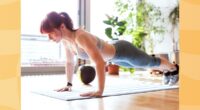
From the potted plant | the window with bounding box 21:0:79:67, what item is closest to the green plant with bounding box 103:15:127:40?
the potted plant

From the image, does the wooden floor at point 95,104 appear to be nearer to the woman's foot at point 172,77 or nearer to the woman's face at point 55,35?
the woman's face at point 55,35

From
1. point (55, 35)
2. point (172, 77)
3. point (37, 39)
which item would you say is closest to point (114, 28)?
point (37, 39)

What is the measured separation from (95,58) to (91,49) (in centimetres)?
7

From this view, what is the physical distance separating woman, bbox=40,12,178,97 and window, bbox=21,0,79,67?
1.80 metres

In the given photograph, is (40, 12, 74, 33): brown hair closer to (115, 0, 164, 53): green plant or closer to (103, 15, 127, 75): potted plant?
(103, 15, 127, 75): potted plant

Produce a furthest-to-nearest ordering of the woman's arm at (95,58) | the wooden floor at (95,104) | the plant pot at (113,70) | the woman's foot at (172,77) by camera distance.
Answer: the plant pot at (113,70)
the woman's foot at (172,77)
the woman's arm at (95,58)
the wooden floor at (95,104)

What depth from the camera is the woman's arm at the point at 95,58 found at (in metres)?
1.95

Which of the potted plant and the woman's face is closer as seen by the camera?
the woman's face

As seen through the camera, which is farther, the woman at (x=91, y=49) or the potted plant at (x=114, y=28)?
the potted plant at (x=114, y=28)

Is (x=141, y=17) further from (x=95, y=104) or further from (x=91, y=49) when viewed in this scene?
(x=95, y=104)

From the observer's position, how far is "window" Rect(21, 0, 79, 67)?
4.14 metres

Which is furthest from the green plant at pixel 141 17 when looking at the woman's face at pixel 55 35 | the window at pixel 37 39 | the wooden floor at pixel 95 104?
the wooden floor at pixel 95 104

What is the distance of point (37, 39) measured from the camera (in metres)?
4.36

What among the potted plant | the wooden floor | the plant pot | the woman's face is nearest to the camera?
the wooden floor
